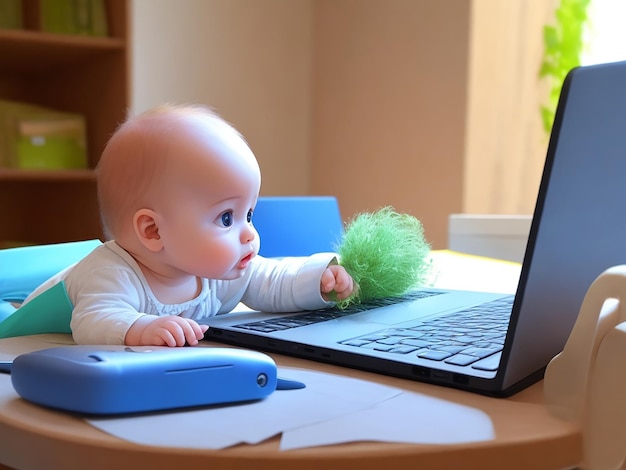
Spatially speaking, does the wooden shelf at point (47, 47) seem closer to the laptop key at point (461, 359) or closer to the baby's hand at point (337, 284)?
the baby's hand at point (337, 284)

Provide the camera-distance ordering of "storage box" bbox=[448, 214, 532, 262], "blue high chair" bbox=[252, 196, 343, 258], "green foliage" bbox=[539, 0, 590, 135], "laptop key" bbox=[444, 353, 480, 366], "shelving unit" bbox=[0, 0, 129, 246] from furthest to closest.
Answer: "green foliage" bbox=[539, 0, 590, 135]
"shelving unit" bbox=[0, 0, 129, 246]
"storage box" bbox=[448, 214, 532, 262]
"blue high chair" bbox=[252, 196, 343, 258]
"laptop key" bbox=[444, 353, 480, 366]

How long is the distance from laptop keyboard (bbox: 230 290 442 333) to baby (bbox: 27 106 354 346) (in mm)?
60

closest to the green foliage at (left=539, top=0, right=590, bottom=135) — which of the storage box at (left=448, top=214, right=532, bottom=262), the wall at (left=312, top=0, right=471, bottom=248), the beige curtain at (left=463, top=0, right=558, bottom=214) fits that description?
the beige curtain at (left=463, top=0, right=558, bottom=214)

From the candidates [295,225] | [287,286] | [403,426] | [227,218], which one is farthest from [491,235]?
[403,426]

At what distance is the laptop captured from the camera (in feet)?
1.50

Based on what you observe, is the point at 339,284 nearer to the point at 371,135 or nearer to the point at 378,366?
the point at 378,366

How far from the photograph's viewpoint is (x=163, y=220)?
68 centimetres

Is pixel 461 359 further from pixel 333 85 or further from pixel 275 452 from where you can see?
pixel 333 85

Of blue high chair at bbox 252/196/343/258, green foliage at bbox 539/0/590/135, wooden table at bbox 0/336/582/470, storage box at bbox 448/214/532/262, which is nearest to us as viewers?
wooden table at bbox 0/336/582/470

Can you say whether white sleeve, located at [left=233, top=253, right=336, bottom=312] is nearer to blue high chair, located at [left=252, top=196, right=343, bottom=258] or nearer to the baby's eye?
the baby's eye

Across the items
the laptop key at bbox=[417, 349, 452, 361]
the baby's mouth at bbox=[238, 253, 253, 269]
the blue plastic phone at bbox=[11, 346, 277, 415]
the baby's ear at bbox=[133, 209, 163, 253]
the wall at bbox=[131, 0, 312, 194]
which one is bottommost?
the laptop key at bbox=[417, 349, 452, 361]

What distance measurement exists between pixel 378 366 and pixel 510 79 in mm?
1897

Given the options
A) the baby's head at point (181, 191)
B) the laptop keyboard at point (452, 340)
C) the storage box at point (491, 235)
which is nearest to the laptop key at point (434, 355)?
the laptop keyboard at point (452, 340)

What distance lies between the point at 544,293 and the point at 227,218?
315 mm
